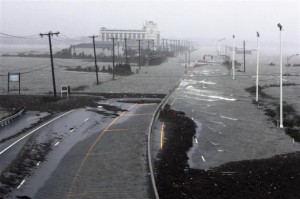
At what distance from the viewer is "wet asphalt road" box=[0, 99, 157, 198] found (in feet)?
64.7

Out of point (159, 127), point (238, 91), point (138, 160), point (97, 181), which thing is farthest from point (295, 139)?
point (238, 91)

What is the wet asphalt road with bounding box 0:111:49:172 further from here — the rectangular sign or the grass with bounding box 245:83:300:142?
the rectangular sign

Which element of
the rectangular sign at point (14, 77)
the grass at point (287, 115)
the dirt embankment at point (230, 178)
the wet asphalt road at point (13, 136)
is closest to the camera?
the dirt embankment at point (230, 178)

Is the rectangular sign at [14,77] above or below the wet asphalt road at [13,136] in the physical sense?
above

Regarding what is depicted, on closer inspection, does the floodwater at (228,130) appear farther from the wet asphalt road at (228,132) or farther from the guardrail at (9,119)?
the guardrail at (9,119)

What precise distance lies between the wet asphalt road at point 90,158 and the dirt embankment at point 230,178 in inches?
49.1

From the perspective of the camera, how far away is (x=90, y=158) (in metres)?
25.0

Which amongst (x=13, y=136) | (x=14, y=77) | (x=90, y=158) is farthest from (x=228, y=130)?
(x=14, y=77)

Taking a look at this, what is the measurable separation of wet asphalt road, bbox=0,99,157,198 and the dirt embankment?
125cm

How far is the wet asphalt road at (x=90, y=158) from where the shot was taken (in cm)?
1973

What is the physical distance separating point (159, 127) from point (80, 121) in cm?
720

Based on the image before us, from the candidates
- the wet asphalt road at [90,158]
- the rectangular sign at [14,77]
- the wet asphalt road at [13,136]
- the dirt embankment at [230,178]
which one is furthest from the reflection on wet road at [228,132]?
the rectangular sign at [14,77]

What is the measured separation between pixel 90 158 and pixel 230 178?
823 cm

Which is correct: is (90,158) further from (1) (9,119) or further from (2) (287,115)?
(2) (287,115)
